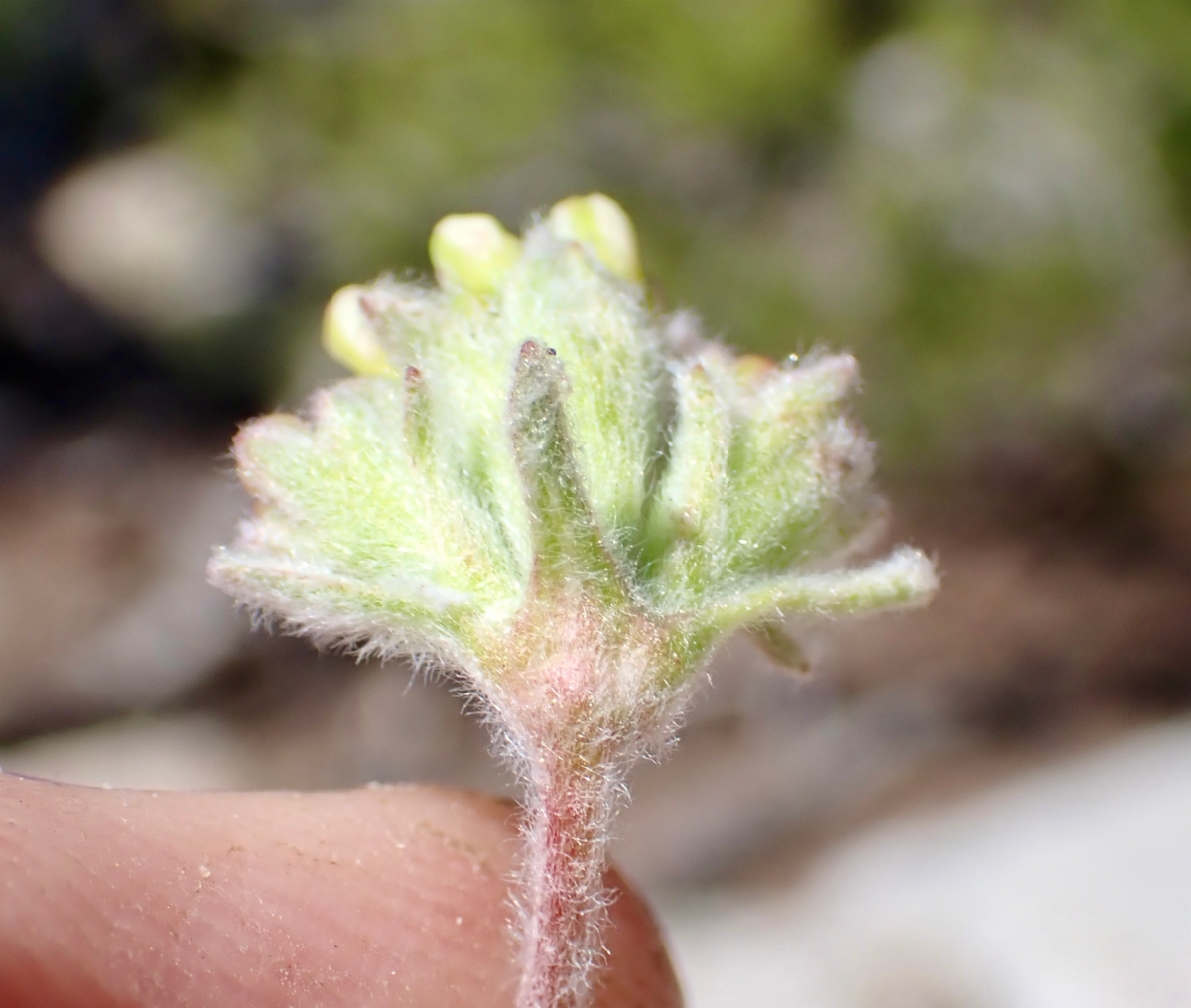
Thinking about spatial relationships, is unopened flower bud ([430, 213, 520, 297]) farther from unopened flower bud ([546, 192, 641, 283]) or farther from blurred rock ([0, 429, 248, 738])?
blurred rock ([0, 429, 248, 738])

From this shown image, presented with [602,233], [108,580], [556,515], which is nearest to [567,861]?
[556,515]

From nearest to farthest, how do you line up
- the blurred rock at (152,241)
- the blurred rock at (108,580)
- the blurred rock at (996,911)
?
the blurred rock at (996,911) → the blurred rock at (108,580) → the blurred rock at (152,241)

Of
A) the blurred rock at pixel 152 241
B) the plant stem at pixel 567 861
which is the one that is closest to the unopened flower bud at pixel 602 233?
the plant stem at pixel 567 861

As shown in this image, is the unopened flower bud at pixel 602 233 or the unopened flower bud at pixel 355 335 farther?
the unopened flower bud at pixel 602 233

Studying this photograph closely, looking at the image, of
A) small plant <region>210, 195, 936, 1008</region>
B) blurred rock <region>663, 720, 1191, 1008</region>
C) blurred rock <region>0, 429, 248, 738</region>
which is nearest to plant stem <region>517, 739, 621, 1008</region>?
small plant <region>210, 195, 936, 1008</region>

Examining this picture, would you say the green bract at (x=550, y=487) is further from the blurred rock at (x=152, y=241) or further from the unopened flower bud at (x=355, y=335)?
the blurred rock at (x=152, y=241)

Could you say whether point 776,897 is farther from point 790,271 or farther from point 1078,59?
point 1078,59

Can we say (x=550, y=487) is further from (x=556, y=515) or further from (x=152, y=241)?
(x=152, y=241)
